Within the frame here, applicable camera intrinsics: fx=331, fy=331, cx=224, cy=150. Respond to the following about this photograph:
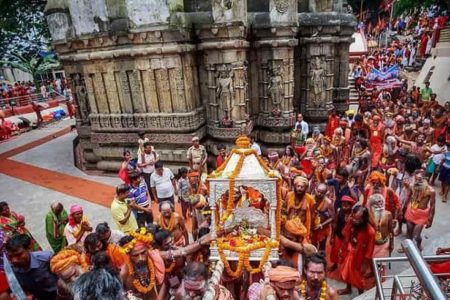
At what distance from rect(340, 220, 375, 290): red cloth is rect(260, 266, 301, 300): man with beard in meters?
1.64

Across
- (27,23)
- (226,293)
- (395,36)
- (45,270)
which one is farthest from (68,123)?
(395,36)

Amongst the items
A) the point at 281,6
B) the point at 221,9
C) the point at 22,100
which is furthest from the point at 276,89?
the point at 22,100

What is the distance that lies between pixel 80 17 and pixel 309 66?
6.77 m

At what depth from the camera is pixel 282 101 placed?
31.3ft

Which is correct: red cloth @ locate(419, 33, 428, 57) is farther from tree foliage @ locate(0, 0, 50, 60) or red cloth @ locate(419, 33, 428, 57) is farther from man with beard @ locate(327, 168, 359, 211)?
tree foliage @ locate(0, 0, 50, 60)

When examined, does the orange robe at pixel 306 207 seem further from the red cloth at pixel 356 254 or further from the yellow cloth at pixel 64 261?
the yellow cloth at pixel 64 261

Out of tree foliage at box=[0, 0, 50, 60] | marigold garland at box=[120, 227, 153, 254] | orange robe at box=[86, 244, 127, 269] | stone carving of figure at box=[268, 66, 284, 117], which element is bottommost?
orange robe at box=[86, 244, 127, 269]

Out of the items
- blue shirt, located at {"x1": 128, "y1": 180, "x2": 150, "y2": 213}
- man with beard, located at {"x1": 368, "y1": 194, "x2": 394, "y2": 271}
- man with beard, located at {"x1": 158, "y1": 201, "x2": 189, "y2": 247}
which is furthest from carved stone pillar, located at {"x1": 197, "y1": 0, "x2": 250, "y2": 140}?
man with beard, located at {"x1": 368, "y1": 194, "x2": 394, "y2": 271}

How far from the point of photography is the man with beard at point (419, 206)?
4.88m

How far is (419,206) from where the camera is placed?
4953 millimetres

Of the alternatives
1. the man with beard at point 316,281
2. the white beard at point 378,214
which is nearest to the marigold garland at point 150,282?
the man with beard at point 316,281

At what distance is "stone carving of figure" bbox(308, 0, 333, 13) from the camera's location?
10.3m

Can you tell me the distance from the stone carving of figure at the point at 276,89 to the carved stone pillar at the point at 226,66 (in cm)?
101

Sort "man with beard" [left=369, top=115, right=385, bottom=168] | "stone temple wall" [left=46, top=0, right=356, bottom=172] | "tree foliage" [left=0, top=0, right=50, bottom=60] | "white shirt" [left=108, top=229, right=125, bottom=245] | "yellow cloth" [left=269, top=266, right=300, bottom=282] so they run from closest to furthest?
1. "yellow cloth" [left=269, top=266, right=300, bottom=282]
2. "white shirt" [left=108, top=229, right=125, bottom=245]
3. "man with beard" [left=369, top=115, right=385, bottom=168]
4. "stone temple wall" [left=46, top=0, right=356, bottom=172]
5. "tree foliage" [left=0, top=0, right=50, bottom=60]
